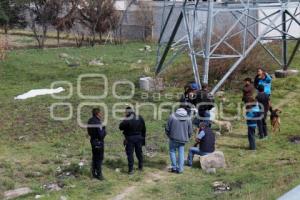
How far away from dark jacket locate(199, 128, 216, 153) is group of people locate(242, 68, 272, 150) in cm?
167

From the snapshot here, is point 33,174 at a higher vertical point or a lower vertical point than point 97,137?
lower

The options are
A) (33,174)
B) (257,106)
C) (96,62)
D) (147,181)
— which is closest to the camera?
(147,181)

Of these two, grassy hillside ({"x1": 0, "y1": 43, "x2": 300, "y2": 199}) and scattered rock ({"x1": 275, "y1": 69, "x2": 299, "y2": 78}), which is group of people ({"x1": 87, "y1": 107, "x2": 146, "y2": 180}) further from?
scattered rock ({"x1": 275, "y1": 69, "x2": 299, "y2": 78})

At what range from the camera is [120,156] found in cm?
1298

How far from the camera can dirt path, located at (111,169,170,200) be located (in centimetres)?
1073

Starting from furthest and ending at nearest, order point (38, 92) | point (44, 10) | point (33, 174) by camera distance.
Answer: point (44, 10)
point (38, 92)
point (33, 174)

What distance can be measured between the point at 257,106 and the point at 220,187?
3240 millimetres

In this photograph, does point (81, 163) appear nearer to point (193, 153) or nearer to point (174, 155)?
point (174, 155)

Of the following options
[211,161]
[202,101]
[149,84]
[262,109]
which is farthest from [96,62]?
[211,161]

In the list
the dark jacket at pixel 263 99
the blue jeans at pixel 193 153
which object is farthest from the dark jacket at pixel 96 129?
the dark jacket at pixel 263 99

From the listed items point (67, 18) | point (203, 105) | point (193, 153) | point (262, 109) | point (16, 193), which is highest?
point (67, 18)

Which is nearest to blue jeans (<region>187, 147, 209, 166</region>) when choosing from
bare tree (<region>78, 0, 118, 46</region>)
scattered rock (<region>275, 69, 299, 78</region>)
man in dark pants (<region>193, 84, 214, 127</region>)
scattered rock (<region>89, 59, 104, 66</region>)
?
man in dark pants (<region>193, 84, 214, 127</region>)

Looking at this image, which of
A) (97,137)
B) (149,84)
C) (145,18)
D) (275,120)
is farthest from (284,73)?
(145,18)

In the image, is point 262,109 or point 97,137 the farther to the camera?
point 262,109
